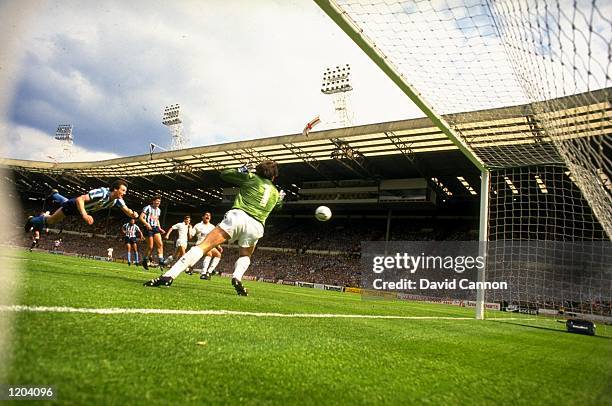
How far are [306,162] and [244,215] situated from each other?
2332cm

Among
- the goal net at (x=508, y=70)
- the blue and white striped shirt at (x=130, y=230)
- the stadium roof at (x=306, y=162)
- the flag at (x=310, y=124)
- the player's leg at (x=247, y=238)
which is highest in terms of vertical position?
the flag at (x=310, y=124)

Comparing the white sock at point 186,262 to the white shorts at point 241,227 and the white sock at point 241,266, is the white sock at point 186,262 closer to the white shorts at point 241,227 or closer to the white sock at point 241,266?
the white shorts at point 241,227

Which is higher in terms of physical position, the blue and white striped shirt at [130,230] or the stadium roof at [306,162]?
the stadium roof at [306,162]

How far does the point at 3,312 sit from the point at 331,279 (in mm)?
29748

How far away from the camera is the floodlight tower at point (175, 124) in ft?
127

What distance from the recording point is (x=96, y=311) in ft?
8.38

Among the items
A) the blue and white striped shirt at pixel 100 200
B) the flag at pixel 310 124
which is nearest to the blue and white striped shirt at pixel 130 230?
the blue and white striped shirt at pixel 100 200

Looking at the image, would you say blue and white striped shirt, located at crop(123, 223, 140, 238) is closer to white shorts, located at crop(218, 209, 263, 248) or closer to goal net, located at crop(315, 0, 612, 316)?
white shorts, located at crop(218, 209, 263, 248)

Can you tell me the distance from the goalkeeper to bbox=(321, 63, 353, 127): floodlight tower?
24403mm

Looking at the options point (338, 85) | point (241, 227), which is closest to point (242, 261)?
point (241, 227)

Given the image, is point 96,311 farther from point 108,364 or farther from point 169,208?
point 169,208

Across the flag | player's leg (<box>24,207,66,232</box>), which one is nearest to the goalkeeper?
player's leg (<box>24,207,66,232</box>)

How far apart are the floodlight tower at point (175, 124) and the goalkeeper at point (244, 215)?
35.1 metres

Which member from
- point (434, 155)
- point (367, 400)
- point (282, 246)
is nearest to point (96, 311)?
point (367, 400)
